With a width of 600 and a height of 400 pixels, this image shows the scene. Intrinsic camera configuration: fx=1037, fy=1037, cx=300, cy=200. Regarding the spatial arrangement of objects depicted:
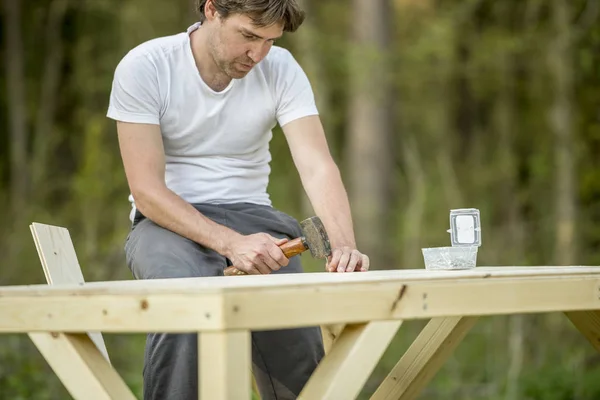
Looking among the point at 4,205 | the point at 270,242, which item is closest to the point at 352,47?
the point at 4,205

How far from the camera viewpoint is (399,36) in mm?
10133

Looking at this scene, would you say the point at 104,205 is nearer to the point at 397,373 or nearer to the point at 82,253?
the point at 82,253

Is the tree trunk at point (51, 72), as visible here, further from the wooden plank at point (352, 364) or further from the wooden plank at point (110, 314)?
the wooden plank at point (352, 364)

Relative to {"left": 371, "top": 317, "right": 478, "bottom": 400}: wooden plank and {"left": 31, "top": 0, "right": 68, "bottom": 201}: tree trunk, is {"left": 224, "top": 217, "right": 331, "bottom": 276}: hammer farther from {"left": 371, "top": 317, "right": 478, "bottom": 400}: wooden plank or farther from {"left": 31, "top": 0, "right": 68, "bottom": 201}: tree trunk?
{"left": 31, "top": 0, "right": 68, "bottom": 201}: tree trunk

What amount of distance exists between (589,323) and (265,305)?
1.27 m

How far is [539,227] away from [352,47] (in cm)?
205

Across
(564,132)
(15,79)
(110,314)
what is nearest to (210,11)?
(110,314)

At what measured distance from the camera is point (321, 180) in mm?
3252

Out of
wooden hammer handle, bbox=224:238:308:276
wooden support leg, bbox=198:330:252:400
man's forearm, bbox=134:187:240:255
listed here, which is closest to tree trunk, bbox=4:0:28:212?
man's forearm, bbox=134:187:240:255

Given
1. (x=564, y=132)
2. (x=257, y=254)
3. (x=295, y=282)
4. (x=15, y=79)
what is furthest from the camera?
(x=15, y=79)

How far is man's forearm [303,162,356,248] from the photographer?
314cm

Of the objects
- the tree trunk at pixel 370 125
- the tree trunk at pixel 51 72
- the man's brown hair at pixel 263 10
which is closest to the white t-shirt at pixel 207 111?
the man's brown hair at pixel 263 10

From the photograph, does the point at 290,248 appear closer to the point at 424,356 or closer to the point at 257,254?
the point at 257,254

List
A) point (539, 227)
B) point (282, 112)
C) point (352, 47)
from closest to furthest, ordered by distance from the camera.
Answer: point (282, 112)
point (352, 47)
point (539, 227)
